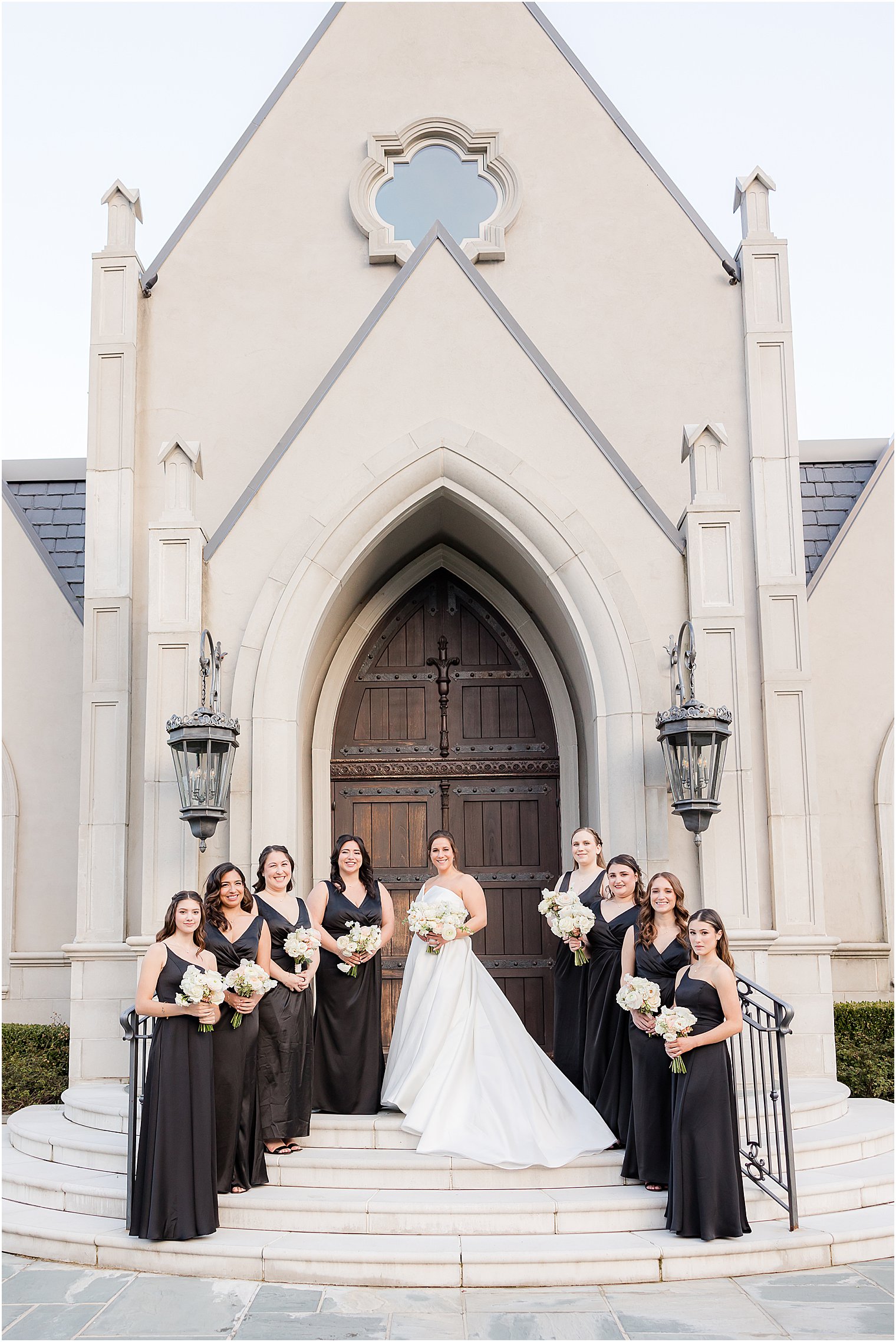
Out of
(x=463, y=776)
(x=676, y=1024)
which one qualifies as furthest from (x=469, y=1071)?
(x=463, y=776)

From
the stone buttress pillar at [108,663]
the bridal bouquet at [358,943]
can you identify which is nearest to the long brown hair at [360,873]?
the bridal bouquet at [358,943]

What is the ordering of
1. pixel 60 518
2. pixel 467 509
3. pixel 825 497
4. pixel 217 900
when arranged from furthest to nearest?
1. pixel 825 497
2. pixel 60 518
3. pixel 467 509
4. pixel 217 900

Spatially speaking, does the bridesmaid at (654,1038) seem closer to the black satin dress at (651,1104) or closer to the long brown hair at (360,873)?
the black satin dress at (651,1104)

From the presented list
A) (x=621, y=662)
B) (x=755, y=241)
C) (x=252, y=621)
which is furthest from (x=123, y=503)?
(x=755, y=241)

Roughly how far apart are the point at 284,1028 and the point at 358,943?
726mm

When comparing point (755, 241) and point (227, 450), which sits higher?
point (755, 241)

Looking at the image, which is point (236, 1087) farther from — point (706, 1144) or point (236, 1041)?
point (706, 1144)

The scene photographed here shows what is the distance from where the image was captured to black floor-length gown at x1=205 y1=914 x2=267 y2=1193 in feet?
20.7

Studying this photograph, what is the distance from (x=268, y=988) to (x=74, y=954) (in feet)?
11.1

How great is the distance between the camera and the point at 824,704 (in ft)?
36.2

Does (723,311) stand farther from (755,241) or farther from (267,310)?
(267,310)

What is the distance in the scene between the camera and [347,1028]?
740cm

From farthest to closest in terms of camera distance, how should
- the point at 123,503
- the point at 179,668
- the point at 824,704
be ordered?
the point at 824,704, the point at 123,503, the point at 179,668

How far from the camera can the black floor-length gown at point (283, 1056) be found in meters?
6.77
